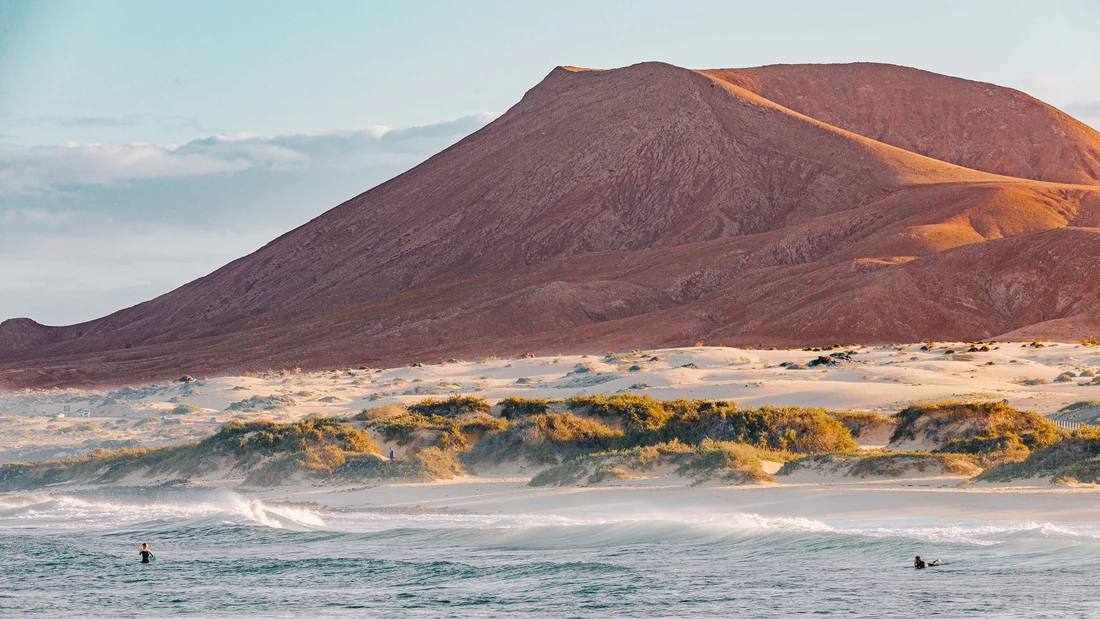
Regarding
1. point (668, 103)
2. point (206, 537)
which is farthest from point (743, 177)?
point (206, 537)

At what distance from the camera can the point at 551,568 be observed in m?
15.1

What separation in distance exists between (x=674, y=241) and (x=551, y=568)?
3505 inches

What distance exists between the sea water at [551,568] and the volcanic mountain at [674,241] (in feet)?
172

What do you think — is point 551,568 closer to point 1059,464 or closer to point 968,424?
point 1059,464

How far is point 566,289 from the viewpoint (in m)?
88.4

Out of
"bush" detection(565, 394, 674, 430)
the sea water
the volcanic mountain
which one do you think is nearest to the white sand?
"bush" detection(565, 394, 674, 430)

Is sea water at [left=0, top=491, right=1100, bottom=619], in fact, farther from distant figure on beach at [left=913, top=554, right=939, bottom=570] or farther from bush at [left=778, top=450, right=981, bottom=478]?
bush at [left=778, top=450, right=981, bottom=478]

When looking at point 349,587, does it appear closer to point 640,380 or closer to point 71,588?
point 71,588

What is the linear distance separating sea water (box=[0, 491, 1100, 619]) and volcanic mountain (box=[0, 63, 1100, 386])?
172 ft

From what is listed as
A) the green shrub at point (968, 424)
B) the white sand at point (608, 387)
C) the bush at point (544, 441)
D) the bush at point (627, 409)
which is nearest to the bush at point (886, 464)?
the green shrub at point (968, 424)

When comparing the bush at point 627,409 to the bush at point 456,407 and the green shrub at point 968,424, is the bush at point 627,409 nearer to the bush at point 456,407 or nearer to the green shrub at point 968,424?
the bush at point 456,407

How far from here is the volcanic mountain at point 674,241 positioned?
250ft

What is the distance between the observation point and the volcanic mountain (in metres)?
76.2

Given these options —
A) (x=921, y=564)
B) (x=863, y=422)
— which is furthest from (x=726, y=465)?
(x=863, y=422)
